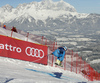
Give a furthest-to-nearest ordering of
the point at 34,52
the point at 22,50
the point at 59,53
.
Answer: the point at 34,52
the point at 22,50
the point at 59,53

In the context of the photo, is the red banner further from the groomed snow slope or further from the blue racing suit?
the blue racing suit

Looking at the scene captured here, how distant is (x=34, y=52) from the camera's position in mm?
16109

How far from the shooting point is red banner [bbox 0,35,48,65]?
45.6 ft

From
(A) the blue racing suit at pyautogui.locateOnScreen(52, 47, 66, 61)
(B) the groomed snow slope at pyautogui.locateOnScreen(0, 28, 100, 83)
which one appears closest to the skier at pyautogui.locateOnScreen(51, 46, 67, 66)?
(A) the blue racing suit at pyautogui.locateOnScreen(52, 47, 66, 61)

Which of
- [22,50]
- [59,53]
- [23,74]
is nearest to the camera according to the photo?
[23,74]

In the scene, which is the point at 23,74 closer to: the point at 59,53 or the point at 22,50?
the point at 59,53

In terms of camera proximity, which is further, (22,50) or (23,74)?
(22,50)

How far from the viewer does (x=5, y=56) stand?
1397cm

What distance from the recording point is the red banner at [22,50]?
13.9 meters

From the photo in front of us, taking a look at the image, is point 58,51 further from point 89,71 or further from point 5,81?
point 89,71

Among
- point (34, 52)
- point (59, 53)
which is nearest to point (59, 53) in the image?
point (59, 53)

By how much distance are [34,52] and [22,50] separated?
4.73ft

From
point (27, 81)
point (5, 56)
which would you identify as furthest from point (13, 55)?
point (27, 81)

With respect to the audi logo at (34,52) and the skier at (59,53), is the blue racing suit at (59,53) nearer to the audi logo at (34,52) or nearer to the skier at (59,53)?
the skier at (59,53)
